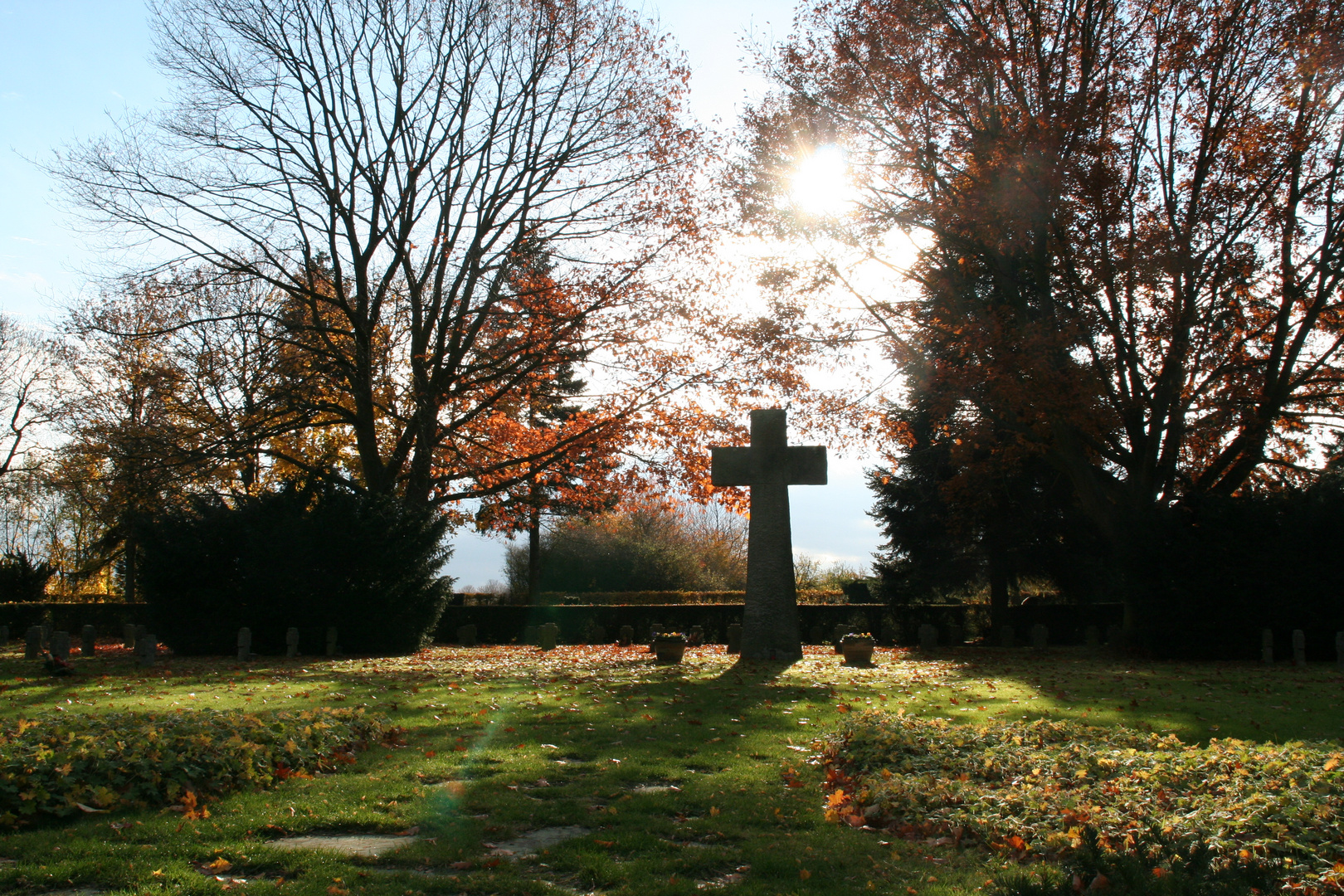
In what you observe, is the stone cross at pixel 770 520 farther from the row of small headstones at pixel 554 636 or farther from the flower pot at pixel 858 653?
the row of small headstones at pixel 554 636

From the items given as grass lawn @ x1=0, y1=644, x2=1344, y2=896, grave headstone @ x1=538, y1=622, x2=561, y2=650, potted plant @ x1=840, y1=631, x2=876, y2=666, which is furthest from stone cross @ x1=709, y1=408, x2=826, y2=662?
grave headstone @ x1=538, y1=622, x2=561, y2=650

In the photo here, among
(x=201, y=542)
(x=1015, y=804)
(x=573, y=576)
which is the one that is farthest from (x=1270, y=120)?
(x=573, y=576)

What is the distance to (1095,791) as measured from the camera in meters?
5.04

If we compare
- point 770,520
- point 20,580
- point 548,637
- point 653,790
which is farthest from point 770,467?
point 20,580

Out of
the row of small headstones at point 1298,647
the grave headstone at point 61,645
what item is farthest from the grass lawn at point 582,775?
the row of small headstones at point 1298,647

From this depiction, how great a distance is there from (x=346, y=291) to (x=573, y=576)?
20.3 metres

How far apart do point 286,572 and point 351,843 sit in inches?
565

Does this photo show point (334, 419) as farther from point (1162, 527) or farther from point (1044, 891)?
point (1044, 891)

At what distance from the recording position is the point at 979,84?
62.1 feet

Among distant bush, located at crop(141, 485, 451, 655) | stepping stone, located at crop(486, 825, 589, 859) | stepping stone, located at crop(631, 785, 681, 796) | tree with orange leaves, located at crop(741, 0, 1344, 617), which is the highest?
tree with orange leaves, located at crop(741, 0, 1344, 617)

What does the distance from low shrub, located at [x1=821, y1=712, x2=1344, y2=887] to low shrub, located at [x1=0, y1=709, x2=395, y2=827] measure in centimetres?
373

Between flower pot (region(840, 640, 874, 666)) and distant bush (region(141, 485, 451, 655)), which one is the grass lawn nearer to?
flower pot (region(840, 640, 874, 666))

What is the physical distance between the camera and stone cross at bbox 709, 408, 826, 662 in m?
15.8

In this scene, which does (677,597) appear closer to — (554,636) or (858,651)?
(554,636)
